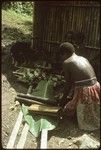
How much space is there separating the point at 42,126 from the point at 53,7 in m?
5.57

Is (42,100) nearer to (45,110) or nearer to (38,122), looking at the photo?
(45,110)

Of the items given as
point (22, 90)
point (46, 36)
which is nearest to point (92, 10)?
point (46, 36)

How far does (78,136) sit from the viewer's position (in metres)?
6.17

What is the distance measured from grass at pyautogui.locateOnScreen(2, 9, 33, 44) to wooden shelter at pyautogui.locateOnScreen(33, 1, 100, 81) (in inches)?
70.6

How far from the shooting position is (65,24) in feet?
34.7

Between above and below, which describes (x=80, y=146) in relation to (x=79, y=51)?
below

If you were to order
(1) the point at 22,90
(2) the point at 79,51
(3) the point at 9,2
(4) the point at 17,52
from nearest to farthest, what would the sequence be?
(1) the point at 22,90 → (2) the point at 79,51 → (4) the point at 17,52 → (3) the point at 9,2

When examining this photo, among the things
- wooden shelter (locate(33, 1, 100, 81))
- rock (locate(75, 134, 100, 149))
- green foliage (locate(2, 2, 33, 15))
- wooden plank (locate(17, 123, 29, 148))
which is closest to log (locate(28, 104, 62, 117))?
wooden plank (locate(17, 123, 29, 148))

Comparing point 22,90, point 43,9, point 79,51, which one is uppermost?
point 43,9

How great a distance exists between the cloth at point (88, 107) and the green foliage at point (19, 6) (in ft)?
36.8

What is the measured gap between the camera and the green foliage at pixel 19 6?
54.7ft

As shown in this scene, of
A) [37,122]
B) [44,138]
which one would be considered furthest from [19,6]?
[44,138]

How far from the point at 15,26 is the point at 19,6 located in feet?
10.4

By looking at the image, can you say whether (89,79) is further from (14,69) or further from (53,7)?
(53,7)
